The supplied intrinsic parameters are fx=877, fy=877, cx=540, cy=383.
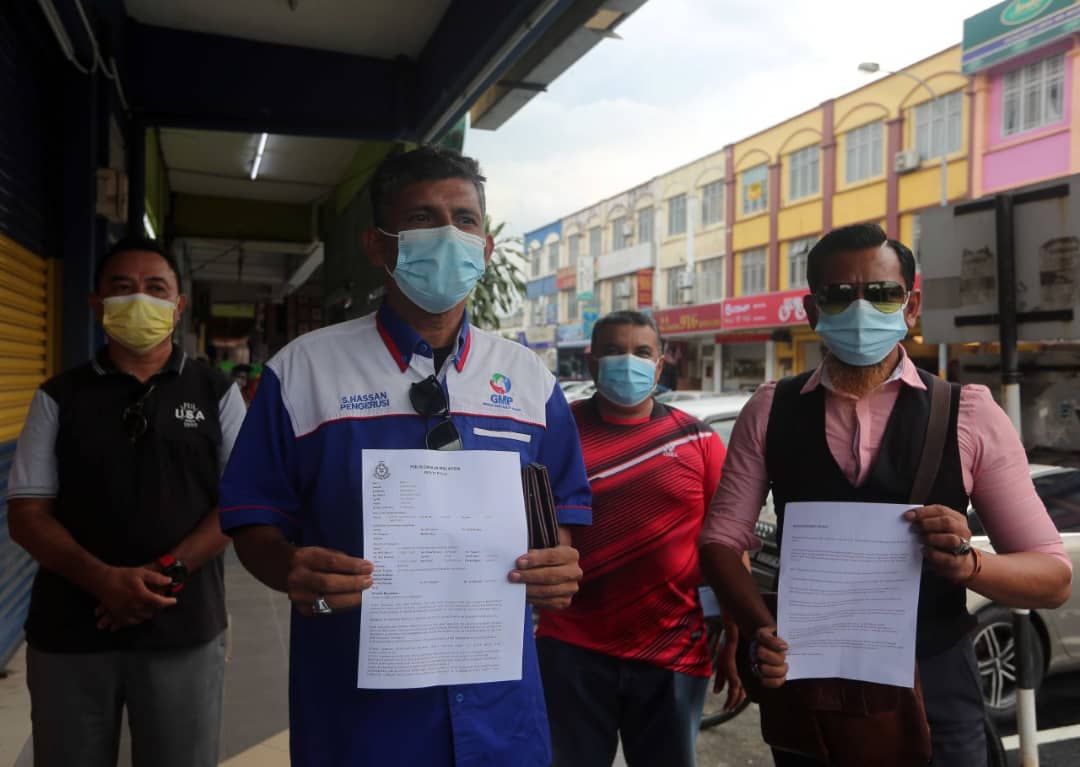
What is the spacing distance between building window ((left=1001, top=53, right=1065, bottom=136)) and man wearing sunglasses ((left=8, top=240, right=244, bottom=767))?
2366 centimetres

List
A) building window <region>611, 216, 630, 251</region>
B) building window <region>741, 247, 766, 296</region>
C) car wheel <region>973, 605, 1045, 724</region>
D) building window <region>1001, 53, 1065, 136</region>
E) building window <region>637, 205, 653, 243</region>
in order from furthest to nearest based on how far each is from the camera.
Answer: building window <region>611, 216, 630, 251</region>
building window <region>637, 205, 653, 243</region>
building window <region>741, 247, 766, 296</region>
building window <region>1001, 53, 1065, 136</region>
car wheel <region>973, 605, 1045, 724</region>

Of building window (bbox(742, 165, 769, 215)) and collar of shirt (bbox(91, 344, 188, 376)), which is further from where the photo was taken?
building window (bbox(742, 165, 769, 215))

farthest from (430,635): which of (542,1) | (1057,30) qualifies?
(1057,30)

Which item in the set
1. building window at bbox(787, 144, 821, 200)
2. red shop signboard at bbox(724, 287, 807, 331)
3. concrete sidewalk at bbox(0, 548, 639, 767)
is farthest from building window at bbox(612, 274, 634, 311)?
concrete sidewalk at bbox(0, 548, 639, 767)

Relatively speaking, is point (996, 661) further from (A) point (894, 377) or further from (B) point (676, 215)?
(B) point (676, 215)

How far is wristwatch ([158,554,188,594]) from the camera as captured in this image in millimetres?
2297

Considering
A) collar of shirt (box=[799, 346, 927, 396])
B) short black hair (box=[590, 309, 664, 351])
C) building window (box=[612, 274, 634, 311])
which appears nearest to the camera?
collar of shirt (box=[799, 346, 927, 396])

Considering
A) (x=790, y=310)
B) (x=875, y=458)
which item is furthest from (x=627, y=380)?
(x=790, y=310)

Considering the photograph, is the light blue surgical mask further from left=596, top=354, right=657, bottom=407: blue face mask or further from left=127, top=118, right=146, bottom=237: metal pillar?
left=127, top=118, right=146, bottom=237: metal pillar

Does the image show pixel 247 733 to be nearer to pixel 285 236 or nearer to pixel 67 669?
pixel 67 669

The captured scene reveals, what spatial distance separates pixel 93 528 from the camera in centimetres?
231

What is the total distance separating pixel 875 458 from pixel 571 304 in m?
46.6

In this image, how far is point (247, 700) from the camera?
451cm

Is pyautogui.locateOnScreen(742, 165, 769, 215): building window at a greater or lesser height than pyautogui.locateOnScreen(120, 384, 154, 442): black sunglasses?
greater
